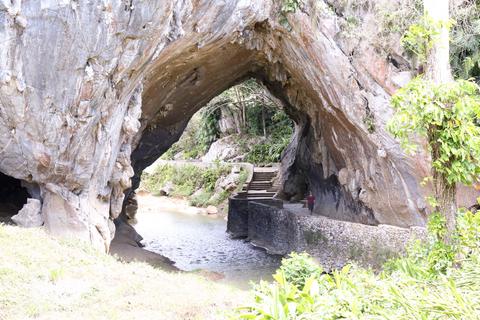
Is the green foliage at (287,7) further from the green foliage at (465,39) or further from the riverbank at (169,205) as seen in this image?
the riverbank at (169,205)

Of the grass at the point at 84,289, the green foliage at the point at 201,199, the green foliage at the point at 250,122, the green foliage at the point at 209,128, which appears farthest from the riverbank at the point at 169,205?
the grass at the point at 84,289

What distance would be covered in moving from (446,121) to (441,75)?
1044 mm

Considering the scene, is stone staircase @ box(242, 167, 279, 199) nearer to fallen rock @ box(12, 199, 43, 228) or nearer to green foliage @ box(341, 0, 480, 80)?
green foliage @ box(341, 0, 480, 80)

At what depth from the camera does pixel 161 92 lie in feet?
45.2

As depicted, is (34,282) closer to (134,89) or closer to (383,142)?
(134,89)

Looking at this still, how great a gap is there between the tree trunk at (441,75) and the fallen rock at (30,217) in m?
7.02

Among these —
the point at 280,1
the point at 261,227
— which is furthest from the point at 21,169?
the point at 261,227

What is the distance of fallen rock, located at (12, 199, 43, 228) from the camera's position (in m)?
8.76

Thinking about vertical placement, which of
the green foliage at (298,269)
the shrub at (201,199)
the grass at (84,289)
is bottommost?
the grass at (84,289)

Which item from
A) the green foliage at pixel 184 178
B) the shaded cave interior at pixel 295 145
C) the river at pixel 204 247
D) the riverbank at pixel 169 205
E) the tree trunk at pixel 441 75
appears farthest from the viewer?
the green foliage at pixel 184 178

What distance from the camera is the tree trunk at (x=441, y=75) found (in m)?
5.95

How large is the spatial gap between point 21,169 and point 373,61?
337 inches

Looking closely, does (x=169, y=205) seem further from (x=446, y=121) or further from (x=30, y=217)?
(x=446, y=121)

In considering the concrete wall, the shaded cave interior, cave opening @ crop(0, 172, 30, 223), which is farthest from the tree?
cave opening @ crop(0, 172, 30, 223)
